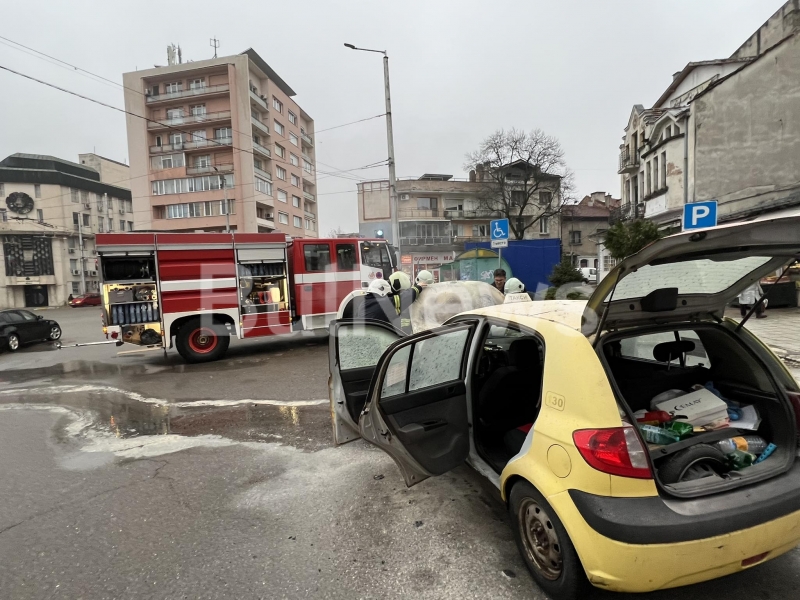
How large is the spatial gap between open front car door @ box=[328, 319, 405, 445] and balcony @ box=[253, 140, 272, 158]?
151 ft

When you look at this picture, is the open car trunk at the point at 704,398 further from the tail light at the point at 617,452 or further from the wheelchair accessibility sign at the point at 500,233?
the wheelchair accessibility sign at the point at 500,233

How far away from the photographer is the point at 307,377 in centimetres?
770

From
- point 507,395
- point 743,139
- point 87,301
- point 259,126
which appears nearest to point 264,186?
point 259,126

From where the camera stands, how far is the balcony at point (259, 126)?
45.8 m

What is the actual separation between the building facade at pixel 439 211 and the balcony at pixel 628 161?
38.1ft

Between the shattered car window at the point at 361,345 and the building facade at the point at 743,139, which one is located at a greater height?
the building facade at the point at 743,139

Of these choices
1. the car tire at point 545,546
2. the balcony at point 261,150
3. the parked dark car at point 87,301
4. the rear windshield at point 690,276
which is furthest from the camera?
the balcony at point 261,150

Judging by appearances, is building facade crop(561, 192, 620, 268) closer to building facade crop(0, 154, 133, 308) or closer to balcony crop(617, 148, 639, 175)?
balcony crop(617, 148, 639, 175)

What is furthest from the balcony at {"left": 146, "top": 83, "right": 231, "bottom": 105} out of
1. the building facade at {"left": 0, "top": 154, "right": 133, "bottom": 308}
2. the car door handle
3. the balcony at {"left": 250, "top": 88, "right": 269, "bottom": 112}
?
the car door handle

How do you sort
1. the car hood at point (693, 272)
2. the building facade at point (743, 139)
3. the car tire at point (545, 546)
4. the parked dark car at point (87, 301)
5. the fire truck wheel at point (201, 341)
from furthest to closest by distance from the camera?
the parked dark car at point (87, 301) < the building facade at point (743, 139) < the fire truck wheel at point (201, 341) < the car tire at point (545, 546) < the car hood at point (693, 272)

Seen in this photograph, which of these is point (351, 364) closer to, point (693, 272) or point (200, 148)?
point (693, 272)

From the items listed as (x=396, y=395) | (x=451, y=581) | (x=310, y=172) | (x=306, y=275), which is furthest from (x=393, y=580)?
(x=310, y=172)

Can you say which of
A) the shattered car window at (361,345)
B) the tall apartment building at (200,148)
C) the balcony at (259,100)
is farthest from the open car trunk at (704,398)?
the balcony at (259,100)

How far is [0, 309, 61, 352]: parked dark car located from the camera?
13062 millimetres
